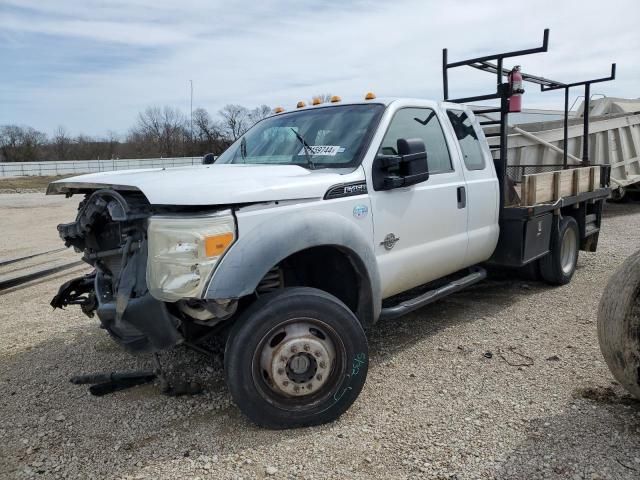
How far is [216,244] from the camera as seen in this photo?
2791 mm

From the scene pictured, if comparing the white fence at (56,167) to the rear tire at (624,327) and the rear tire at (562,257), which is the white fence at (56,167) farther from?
the rear tire at (624,327)

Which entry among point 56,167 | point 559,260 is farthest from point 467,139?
point 56,167

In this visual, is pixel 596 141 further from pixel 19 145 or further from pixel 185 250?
pixel 19 145

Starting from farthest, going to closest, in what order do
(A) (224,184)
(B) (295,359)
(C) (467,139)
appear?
(C) (467,139), (B) (295,359), (A) (224,184)

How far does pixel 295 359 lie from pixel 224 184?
1064 mm

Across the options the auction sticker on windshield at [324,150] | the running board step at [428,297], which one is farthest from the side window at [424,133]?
the running board step at [428,297]

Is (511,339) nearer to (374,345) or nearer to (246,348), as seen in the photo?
(374,345)

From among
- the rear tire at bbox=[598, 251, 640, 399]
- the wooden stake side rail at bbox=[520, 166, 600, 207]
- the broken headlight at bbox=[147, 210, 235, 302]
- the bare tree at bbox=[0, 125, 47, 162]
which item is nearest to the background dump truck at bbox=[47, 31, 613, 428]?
the broken headlight at bbox=[147, 210, 235, 302]

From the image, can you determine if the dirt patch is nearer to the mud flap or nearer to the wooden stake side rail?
the wooden stake side rail

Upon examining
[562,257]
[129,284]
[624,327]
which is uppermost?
[129,284]

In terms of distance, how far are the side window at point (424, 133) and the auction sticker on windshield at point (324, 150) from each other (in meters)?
0.36

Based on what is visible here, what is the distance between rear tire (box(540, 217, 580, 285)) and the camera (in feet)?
19.1

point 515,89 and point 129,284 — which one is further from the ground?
point 515,89

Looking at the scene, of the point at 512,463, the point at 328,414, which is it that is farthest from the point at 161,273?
the point at 512,463
